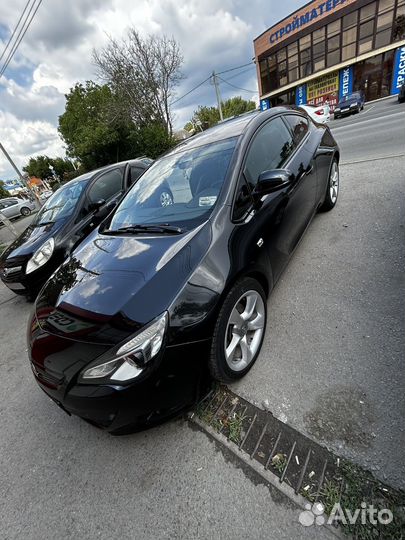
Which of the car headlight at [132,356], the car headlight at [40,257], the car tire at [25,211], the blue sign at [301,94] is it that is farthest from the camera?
the blue sign at [301,94]

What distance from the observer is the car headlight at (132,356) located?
142 cm

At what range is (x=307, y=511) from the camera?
51.5 inches

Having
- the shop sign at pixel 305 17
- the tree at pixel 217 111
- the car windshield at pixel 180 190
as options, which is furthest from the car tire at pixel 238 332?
the tree at pixel 217 111

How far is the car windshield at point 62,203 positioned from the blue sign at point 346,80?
2842cm

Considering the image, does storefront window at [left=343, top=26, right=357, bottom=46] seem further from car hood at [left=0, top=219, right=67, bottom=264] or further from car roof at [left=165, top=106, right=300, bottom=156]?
car hood at [left=0, top=219, right=67, bottom=264]

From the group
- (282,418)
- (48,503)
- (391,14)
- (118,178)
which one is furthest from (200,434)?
(391,14)

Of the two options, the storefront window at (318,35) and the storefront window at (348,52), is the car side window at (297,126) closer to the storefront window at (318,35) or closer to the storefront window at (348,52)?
the storefront window at (348,52)

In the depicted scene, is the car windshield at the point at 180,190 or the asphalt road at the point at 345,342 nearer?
the asphalt road at the point at 345,342

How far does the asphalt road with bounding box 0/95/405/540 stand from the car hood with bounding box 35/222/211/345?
888mm

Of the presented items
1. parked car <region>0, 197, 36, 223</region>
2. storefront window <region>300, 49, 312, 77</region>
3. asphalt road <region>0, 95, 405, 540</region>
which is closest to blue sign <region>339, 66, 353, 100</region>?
storefront window <region>300, 49, 312, 77</region>

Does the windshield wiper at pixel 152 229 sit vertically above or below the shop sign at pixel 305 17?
below

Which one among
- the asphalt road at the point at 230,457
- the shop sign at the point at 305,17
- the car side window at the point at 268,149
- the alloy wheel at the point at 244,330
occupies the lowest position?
the asphalt road at the point at 230,457

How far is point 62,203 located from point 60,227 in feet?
2.92

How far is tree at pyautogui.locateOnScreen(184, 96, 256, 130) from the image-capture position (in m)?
46.6
